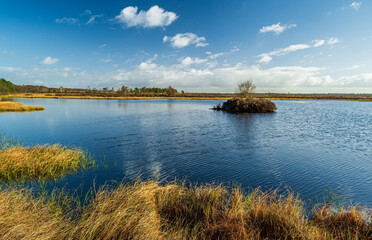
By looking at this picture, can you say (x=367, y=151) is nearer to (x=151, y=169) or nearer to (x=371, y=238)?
(x=371, y=238)

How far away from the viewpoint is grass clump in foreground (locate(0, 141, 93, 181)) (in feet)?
33.7

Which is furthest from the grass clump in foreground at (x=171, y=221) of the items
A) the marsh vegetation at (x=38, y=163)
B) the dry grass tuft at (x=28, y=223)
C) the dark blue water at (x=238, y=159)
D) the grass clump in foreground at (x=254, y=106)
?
the grass clump in foreground at (x=254, y=106)

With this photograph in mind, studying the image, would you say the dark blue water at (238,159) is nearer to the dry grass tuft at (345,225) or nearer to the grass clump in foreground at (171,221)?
the dry grass tuft at (345,225)

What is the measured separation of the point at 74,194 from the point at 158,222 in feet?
16.5

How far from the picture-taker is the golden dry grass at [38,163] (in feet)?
33.8

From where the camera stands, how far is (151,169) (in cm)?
1203

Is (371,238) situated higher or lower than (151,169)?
higher

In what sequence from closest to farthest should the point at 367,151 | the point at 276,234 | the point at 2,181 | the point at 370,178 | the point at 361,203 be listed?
the point at 276,234 → the point at 361,203 → the point at 2,181 → the point at 370,178 → the point at 367,151

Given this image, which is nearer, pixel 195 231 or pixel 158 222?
pixel 195 231

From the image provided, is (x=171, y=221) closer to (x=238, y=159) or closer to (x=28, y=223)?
(x=28, y=223)

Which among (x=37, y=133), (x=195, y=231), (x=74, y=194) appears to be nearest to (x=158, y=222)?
(x=195, y=231)

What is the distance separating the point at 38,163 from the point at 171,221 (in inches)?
386

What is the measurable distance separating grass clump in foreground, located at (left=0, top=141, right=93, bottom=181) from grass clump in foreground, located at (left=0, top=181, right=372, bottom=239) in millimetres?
4222

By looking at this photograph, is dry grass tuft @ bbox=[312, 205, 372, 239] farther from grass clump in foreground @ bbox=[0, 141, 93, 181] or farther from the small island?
the small island
